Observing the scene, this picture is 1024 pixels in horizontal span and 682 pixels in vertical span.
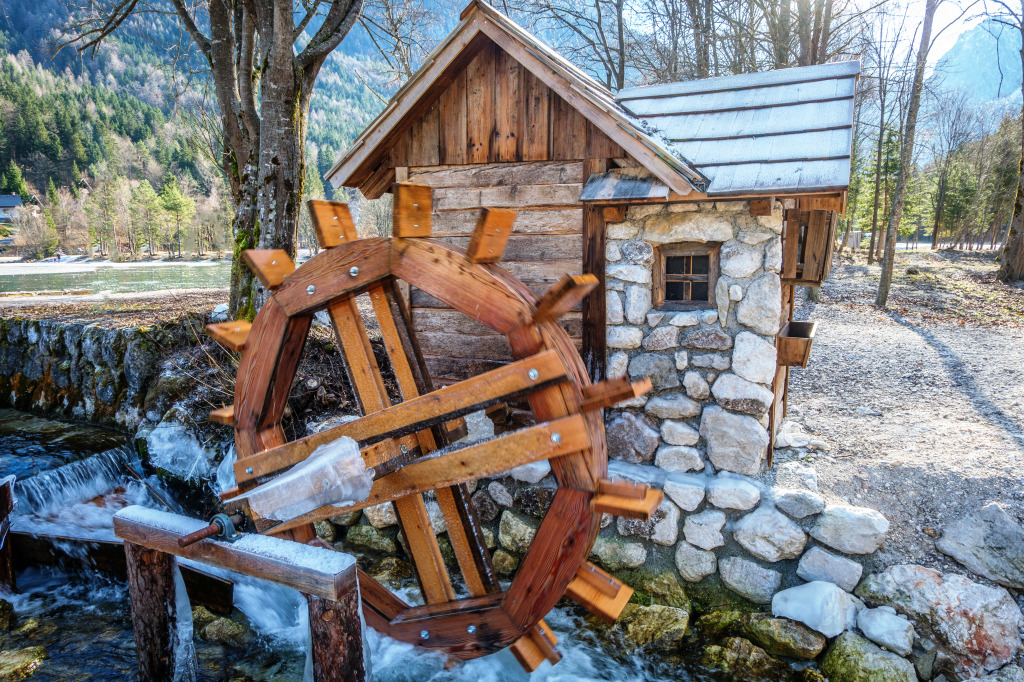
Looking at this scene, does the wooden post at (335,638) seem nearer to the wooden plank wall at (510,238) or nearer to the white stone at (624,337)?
the wooden plank wall at (510,238)

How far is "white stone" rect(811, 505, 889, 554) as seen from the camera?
3.23 meters

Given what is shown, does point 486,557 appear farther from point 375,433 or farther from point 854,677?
point 854,677

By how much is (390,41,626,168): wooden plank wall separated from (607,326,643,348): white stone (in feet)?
3.85

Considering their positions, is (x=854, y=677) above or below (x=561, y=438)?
below

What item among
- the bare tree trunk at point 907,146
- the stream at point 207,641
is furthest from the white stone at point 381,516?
the bare tree trunk at point 907,146

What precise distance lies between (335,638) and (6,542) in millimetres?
3551

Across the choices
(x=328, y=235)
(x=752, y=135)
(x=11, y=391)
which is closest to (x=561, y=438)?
(x=328, y=235)

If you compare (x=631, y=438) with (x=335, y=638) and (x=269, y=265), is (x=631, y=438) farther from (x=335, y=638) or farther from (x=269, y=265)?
(x=269, y=265)

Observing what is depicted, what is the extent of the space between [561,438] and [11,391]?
9.04 m

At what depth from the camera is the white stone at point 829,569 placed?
128 inches

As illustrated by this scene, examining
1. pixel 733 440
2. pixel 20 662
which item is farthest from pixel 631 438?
pixel 20 662

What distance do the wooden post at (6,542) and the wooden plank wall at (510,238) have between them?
3315 mm

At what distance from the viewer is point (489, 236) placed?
8.99 feet

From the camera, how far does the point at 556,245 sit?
383cm
